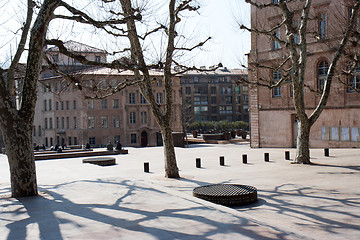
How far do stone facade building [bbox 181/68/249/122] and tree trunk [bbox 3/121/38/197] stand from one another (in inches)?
3371

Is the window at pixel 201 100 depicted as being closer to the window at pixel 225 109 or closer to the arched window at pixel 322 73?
the window at pixel 225 109

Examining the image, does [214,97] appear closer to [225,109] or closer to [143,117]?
[225,109]

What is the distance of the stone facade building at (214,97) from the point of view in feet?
316

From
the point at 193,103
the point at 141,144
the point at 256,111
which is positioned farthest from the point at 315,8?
the point at 193,103

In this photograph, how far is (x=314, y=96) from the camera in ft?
95.1

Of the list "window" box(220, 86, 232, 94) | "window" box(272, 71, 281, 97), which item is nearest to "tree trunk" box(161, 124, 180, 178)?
"window" box(272, 71, 281, 97)

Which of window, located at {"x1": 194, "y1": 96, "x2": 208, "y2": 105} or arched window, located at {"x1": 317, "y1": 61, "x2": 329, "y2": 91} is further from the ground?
window, located at {"x1": 194, "y1": 96, "x2": 208, "y2": 105}

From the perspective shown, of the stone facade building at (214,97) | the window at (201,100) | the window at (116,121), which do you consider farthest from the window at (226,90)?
the window at (116,121)

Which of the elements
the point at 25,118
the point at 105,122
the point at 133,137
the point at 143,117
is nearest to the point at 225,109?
the point at 143,117

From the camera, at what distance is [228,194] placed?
10.1m

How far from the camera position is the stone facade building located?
9619 cm

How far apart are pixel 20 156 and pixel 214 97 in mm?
88215

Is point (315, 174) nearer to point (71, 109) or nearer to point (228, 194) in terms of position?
point (228, 194)

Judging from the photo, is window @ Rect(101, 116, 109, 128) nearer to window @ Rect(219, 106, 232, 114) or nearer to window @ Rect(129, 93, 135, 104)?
window @ Rect(129, 93, 135, 104)
